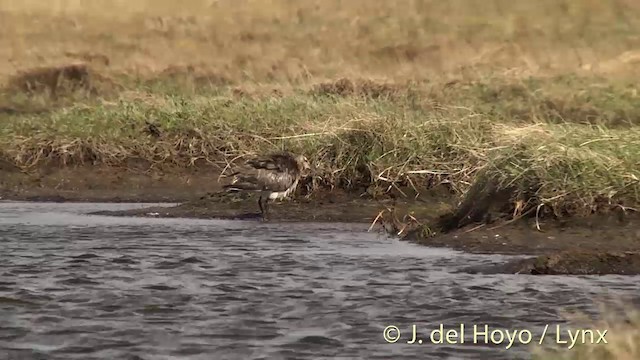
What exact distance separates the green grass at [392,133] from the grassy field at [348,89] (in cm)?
3

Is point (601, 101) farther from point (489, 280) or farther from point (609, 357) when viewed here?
point (609, 357)

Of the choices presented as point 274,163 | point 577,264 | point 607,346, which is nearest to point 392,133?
point 274,163

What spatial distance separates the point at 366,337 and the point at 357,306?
108 cm

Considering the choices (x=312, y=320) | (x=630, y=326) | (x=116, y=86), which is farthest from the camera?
(x=116, y=86)

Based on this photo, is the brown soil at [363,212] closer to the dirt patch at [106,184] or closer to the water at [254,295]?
the dirt patch at [106,184]

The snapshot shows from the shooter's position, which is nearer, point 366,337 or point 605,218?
point 366,337

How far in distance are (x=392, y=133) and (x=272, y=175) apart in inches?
62.9

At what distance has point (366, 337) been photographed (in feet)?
29.5

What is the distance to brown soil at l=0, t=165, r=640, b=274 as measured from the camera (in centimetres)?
1127

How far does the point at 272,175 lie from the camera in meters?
14.9

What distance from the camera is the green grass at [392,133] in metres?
12.8

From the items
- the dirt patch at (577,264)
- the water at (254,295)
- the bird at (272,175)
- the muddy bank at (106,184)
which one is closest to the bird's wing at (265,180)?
the bird at (272,175)

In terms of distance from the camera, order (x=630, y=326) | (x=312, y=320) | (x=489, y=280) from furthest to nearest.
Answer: (x=489, y=280) < (x=312, y=320) < (x=630, y=326)

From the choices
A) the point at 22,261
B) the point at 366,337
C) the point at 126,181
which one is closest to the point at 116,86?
the point at 126,181
